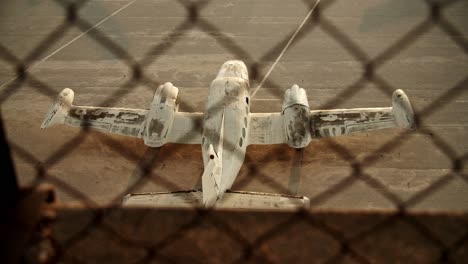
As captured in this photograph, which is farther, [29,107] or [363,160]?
[29,107]

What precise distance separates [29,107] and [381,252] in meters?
5.57

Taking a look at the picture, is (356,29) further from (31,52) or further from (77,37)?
(31,52)

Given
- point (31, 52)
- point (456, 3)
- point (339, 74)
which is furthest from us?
point (456, 3)

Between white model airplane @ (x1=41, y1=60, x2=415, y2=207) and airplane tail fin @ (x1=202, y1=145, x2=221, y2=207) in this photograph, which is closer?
airplane tail fin @ (x1=202, y1=145, x2=221, y2=207)

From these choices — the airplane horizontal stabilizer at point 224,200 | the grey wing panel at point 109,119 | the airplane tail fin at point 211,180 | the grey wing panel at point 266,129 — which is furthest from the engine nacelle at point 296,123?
the grey wing panel at point 109,119

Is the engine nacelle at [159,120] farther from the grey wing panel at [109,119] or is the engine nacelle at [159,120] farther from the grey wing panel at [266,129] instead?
the grey wing panel at [266,129]

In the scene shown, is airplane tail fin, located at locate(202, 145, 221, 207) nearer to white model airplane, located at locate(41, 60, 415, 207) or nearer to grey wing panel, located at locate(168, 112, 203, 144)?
white model airplane, located at locate(41, 60, 415, 207)

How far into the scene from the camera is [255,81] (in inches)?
232

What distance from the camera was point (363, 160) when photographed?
461 centimetres

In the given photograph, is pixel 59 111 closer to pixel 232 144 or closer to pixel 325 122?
pixel 232 144

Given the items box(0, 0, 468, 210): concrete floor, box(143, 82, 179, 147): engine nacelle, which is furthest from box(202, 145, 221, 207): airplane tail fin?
box(143, 82, 179, 147): engine nacelle

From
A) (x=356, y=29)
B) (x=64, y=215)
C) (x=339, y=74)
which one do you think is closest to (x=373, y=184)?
(x=339, y=74)

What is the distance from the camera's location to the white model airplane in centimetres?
408

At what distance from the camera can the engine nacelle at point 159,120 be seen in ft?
14.8
